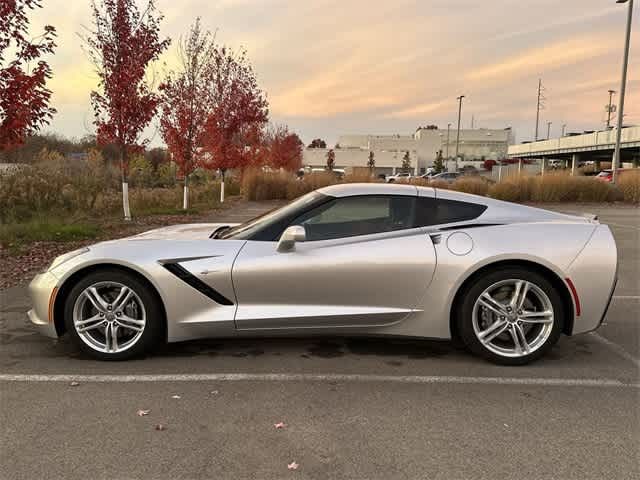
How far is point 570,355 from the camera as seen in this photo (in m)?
3.88

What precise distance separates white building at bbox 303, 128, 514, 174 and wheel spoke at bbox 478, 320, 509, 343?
88.8m

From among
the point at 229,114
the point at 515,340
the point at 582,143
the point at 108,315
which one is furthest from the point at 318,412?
the point at 582,143

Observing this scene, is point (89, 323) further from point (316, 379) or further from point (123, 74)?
point (123, 74)

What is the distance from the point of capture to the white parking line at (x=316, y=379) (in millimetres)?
3299

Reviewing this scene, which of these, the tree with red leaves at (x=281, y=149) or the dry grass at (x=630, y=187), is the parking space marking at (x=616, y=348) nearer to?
the dry grass at (x=630, y=187)

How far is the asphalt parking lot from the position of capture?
7.71 ft

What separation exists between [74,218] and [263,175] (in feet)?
43.8

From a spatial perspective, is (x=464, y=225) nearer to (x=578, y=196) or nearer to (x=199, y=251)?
(x=199, y=251)

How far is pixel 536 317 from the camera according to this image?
3566 millimetres

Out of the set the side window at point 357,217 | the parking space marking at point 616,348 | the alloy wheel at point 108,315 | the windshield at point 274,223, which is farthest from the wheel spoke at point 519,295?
the alloy wheel at point 108,315

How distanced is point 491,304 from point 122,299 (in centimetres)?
276

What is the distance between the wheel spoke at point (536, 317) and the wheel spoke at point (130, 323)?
9.35 ft

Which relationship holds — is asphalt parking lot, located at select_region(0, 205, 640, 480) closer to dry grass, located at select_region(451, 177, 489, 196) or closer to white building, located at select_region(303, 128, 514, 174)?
dry grass, located at select_region(451, 177, 489, 196)

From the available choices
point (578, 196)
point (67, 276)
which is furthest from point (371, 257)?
point (578, 196)
